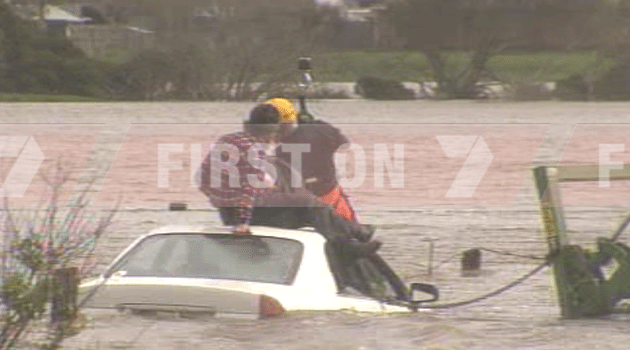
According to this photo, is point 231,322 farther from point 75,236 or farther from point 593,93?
point 593,93

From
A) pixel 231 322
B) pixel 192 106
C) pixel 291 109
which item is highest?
pixel 192 106

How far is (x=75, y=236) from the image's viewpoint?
6.75 metres

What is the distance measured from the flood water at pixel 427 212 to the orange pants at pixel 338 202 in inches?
31.8

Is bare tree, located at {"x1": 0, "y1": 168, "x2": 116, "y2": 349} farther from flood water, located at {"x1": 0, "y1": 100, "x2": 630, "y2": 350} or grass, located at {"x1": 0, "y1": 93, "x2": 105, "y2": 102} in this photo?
grass, located at {"x1": 0, "y1": 93, "x2": 105, "y2": 102}

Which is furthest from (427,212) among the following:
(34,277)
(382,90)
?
(382,90)

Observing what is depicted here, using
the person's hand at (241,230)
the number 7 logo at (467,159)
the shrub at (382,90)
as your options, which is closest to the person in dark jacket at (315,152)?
the person's hand at (241,230)

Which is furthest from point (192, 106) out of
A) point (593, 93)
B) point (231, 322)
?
point (231, 322)

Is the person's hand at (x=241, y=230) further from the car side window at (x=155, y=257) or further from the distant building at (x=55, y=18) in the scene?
the distant building at (x=55, y=18)

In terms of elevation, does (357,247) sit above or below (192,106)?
below

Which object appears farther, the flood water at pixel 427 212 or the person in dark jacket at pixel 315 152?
the person in dark jacket at pixel 315 152

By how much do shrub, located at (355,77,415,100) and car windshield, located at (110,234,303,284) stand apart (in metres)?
23.4

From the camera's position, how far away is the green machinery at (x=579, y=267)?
9.48m

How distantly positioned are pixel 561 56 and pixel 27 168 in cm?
943

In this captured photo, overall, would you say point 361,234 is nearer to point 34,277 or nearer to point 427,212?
point 34,277
